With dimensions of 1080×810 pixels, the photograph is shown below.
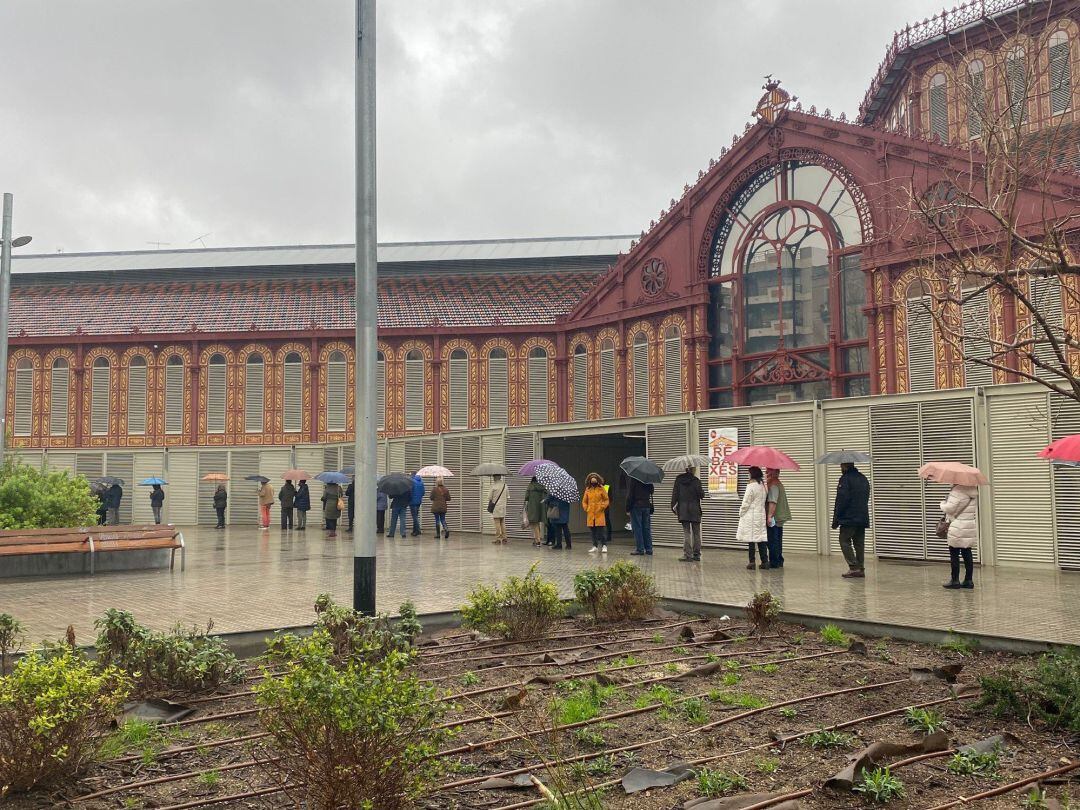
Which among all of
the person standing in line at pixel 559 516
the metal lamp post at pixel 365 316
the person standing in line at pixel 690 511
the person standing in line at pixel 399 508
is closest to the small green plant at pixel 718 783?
the metal lamp post at pixel 365 316

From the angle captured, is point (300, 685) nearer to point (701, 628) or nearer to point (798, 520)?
point (701, 628)

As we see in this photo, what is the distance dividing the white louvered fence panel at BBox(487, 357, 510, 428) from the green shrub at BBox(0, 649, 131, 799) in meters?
29.9

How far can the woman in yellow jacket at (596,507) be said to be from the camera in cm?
1908

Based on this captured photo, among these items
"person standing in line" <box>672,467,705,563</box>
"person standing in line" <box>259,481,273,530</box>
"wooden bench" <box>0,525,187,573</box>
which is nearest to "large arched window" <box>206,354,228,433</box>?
"person standing in line" <box>259,481,273,530</box>

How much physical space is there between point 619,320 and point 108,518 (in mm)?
18144

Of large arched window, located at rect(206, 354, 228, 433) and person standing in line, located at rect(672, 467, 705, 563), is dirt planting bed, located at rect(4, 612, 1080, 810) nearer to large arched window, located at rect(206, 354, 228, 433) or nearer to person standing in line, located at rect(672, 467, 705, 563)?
person standing in line, located at rect(672, 467, 705, 563)

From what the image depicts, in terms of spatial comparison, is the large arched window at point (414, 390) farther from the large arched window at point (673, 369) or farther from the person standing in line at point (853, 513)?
the person standing in line at point (853, 513)

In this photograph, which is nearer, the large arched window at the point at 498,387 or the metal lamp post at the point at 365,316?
the metal lamp post at the point at 365,316

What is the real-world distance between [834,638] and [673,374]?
21.7 metres

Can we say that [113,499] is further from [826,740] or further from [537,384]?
[826,740]

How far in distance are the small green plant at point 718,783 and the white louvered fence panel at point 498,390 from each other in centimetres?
3014

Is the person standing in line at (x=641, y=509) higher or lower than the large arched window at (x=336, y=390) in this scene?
lower

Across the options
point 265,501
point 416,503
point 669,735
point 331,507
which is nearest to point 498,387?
point 265,501

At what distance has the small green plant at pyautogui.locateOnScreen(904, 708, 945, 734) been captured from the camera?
19.2 ft
